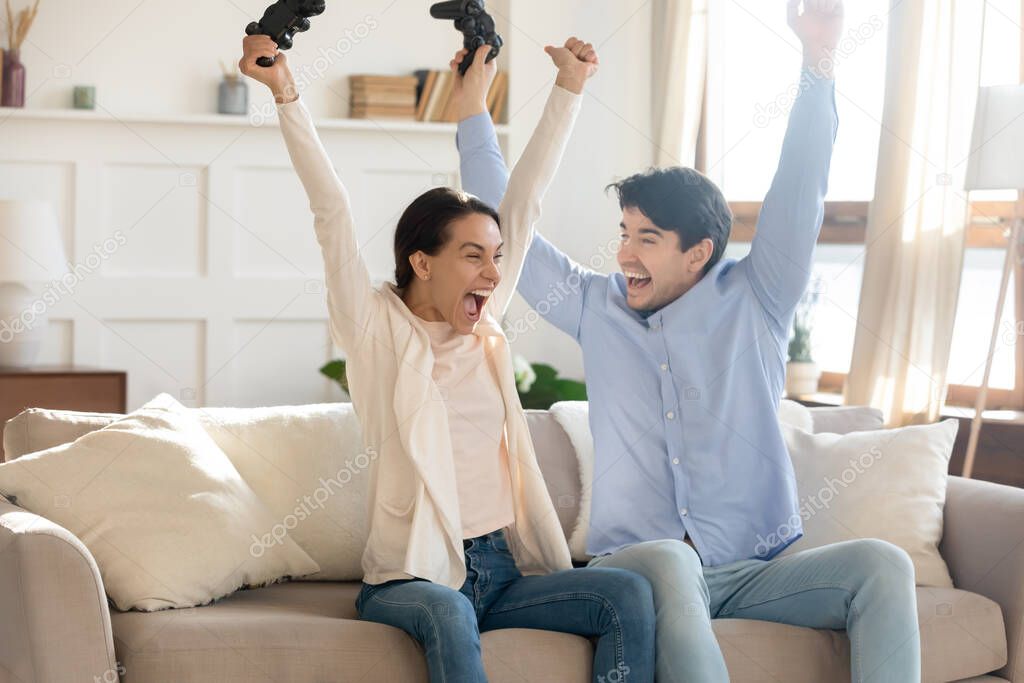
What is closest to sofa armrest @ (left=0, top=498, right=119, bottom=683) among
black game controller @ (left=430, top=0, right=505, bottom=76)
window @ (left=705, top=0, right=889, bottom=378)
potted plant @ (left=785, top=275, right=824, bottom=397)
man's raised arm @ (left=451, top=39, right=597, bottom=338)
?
man's raised arm @ (left=451, top=39, right=597, bottom=338)

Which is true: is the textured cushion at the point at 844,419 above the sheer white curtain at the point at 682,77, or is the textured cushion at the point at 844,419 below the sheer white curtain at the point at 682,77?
below

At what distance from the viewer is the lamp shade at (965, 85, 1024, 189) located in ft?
10.3

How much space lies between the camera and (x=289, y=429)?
2430mm

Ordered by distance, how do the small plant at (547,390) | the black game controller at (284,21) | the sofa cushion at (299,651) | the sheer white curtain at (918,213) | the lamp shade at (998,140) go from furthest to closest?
the small plant at (547,390), the sheer white curtain at (918,213), the lamp shade at (998,140), the sofa cushion at (299,651), the black game controller at (284,21)

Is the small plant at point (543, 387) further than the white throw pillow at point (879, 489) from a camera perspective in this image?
Yes

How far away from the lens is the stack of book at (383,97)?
16.0 ft

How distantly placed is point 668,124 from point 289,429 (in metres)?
2.67

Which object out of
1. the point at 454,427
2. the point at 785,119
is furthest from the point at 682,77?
the point at 454,427

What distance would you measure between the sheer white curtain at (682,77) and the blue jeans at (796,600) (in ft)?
8.76

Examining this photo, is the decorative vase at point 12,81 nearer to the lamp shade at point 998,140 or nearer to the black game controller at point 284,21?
the black game controller at point 284,21

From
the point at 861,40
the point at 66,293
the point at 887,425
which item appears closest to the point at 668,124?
the point at 861,40

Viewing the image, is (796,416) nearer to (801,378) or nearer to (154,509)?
(154,509)

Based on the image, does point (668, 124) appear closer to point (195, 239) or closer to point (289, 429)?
point (195, 239)

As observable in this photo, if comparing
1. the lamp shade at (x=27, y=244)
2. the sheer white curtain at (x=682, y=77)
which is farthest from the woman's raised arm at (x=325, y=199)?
the sheer white curtain at (x=682, y=77)
